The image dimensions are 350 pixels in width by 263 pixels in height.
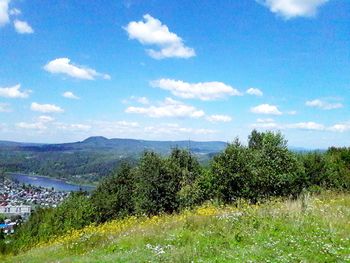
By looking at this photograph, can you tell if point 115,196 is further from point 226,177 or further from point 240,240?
point 240,240

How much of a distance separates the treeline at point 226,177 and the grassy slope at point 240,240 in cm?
2205

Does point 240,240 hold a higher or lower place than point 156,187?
higher

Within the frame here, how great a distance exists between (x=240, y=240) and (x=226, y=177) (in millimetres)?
30255

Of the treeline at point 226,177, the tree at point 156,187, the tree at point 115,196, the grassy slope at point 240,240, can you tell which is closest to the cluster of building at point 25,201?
the tree at point 115,196

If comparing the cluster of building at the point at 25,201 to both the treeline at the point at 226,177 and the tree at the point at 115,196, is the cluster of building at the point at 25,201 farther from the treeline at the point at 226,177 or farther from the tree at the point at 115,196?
the treeline at the point at 226,177

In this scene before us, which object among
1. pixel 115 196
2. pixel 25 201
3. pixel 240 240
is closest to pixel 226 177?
pixel 115 196

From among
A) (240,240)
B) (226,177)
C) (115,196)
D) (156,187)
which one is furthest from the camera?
(115,196)

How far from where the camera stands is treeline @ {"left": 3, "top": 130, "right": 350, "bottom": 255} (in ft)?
133

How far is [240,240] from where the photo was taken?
418 inches

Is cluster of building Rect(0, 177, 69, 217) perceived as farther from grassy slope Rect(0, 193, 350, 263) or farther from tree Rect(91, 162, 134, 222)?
grassy slope Rect(0, 193, 350, 263)

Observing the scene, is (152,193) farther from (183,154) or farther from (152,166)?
(183,154)

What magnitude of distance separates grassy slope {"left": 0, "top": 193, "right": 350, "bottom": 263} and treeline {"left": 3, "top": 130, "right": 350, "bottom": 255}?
22052 millimetres

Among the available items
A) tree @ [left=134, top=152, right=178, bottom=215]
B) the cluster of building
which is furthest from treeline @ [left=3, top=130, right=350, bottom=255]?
the cluster of building

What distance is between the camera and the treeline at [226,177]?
133 ft
